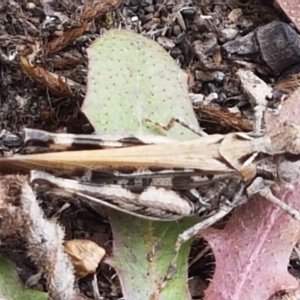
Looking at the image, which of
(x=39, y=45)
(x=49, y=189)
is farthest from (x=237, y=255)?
(x=39, y=45)

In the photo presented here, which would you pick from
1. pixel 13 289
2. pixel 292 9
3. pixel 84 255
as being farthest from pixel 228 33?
pixel 13 289

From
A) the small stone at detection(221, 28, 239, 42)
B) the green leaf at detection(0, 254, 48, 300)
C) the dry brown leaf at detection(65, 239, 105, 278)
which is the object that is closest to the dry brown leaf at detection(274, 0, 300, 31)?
the small stone at detection(221, 28, 239, 42)

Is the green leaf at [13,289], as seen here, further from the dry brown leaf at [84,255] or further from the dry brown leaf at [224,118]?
the dry brown leaf at [224,118]

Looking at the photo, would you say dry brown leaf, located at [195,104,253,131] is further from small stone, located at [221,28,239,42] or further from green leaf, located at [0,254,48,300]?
green leaf, located at [0,254,48,300]

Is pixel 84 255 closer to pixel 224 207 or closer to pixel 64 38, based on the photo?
pixel 224 207

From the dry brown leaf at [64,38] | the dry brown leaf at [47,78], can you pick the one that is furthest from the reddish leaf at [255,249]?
→ the dry brown leaf at [64,38]

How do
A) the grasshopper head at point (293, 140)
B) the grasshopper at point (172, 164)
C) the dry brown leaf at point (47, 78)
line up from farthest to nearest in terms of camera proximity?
1. the dry brown leaf at point (47, 78)
2. the grasshopper head at point (293, 140)
3. the grasshopper at point (172, 164)
